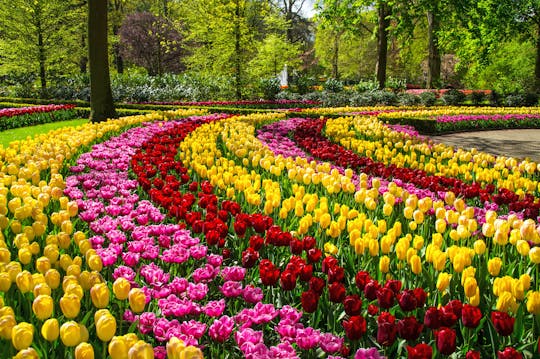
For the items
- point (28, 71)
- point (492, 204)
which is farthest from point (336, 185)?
point (28, 71)

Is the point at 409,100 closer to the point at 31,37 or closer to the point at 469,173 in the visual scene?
the point at 469,173

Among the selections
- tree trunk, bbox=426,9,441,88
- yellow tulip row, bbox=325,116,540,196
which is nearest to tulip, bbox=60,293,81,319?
yellow tulip row, bbox=325,116,540,196

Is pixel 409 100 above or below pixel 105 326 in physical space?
above

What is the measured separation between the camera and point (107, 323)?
72.2 inches

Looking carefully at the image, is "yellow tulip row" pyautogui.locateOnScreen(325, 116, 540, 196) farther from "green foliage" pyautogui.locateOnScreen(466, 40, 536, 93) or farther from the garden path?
"green foliage" pyautogui.locateOnScreen(466, 40, 536, 93)

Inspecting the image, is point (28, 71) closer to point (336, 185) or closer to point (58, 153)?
point (58, 153)

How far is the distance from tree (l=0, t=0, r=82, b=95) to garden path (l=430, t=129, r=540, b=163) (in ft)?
62.8

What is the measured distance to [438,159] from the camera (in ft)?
22.6

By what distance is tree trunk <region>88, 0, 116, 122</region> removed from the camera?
12.0m

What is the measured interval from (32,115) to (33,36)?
38.7ft

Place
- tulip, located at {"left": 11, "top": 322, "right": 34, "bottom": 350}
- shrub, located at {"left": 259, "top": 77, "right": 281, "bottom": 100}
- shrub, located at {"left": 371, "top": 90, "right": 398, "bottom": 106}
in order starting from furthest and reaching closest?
shrub, located at {"left": 259, "top": 77, "right": 281, "bottom": 100}, shrub, located at {"left": 371, "top": 90, "right": 398, "bottom": 106}, tulip, located at {"left": 11, "top": 322, "right": 34, "bottom": 350}

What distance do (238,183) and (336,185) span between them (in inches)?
34.7

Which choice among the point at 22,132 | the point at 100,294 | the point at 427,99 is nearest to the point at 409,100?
the point at 427,99

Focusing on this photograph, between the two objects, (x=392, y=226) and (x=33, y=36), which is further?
(x=33, y=36)
